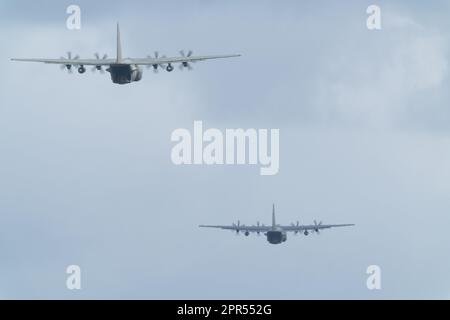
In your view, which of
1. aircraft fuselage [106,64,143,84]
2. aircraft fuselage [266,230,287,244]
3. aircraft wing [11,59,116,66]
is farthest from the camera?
aircraft fuselage [266,230,287,244]

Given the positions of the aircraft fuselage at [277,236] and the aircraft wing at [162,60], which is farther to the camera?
the aircraft fuselage at [277,236]

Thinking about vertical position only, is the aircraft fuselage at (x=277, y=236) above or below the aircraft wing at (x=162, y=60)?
below

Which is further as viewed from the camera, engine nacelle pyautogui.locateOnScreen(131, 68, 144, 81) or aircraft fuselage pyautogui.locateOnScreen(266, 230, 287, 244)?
aircraft fuselage pyautogui.locateOnScreen(266, 230, 287, 244)

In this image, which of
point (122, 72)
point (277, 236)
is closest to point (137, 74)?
point (122, 72)

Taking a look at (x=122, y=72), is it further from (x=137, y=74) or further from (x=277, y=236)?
(x=277, y=236)

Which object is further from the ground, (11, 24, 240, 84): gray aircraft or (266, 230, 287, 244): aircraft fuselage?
(11, 24, 240, 84): gray aircraft

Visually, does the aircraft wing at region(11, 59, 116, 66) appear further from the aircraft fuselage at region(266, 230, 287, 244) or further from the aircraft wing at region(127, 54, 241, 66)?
the aircraft fuselage at region(266, 230, 287, 244)

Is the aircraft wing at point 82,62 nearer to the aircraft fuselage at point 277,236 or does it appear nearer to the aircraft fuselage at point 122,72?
the aircraft fuselage at point 122,72

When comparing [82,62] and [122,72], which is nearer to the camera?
[82,62]

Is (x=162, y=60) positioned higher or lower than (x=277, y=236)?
higher
